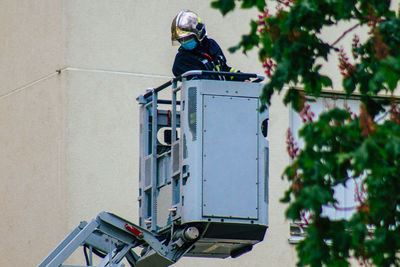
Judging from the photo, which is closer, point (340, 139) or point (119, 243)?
point (340, 139)

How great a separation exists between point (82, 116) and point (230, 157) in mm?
4876

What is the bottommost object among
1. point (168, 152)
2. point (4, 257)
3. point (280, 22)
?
point (4, 257)

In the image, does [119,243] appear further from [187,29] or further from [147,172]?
[187,29]

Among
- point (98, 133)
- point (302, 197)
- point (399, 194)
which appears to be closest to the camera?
point (302, 197)

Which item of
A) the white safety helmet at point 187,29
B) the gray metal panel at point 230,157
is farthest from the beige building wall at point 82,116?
the gray metal panel at point 230,157

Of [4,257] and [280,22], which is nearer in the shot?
[280,22]

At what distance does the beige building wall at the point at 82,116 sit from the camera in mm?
17641

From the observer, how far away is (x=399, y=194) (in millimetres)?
9891

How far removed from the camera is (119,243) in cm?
1386

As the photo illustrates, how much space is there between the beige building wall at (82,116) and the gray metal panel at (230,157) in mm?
4530

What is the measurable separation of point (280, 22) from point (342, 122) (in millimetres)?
909

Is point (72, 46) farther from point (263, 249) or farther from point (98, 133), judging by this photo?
point (263, 249)

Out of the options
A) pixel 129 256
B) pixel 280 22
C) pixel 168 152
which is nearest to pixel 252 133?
pixel 168 152

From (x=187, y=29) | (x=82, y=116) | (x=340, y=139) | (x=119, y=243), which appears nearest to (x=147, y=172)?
(x=119, y=243)
